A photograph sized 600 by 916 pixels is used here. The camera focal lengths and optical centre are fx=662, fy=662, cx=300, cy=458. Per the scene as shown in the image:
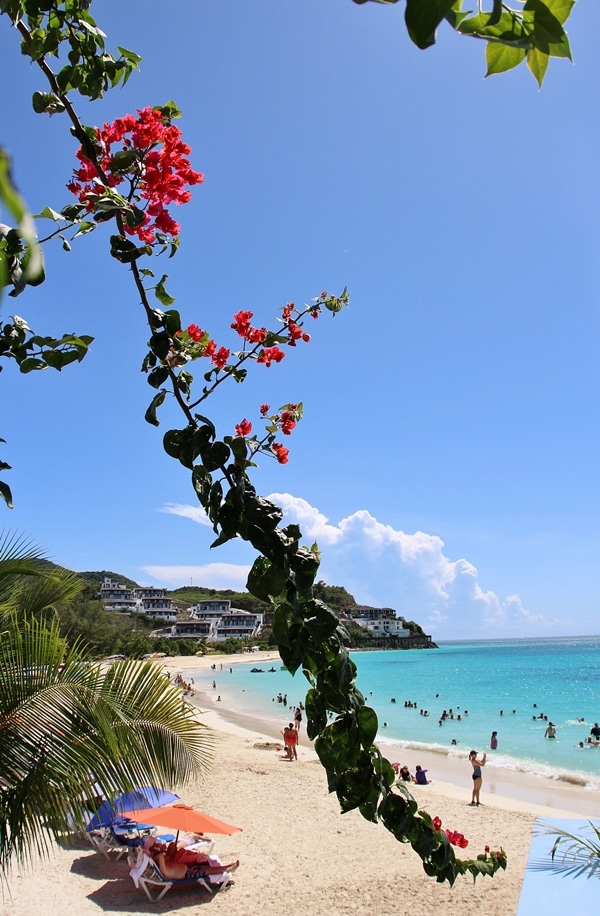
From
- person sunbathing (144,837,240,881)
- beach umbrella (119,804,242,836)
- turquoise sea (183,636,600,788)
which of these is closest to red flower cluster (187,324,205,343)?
beach umbrella (119,804,242,836)

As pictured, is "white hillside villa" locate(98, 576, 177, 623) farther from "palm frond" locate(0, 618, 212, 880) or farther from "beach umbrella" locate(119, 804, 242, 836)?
"palm frond" locate(0, 618, 212, 880)

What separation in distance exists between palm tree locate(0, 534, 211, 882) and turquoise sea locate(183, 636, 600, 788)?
65.0ft

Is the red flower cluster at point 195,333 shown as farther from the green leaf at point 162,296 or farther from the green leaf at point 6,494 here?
the green leaf at point 6,494

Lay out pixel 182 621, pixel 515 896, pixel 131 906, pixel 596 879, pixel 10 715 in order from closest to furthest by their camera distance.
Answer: pixel 10 715, pixel 596 879, pixel 131 906, pixel 515 896, pixel 182 621

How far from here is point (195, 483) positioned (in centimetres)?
155

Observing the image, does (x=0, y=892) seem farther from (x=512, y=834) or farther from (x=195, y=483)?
(x=512, y=834)

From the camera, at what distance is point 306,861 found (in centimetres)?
996

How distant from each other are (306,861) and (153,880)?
2.61 metres

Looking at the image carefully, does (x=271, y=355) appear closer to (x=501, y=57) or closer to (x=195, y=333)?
(x=195, y=333)

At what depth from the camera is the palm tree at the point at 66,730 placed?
2928 millimetres

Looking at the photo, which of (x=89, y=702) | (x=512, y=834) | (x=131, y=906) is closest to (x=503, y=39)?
(x=89, y=702)

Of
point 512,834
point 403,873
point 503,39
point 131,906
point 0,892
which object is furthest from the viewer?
point 512,834

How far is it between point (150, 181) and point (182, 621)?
105 m

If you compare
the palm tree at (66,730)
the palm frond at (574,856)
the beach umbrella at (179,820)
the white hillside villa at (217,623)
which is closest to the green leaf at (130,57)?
the palm tree at (66,730)
